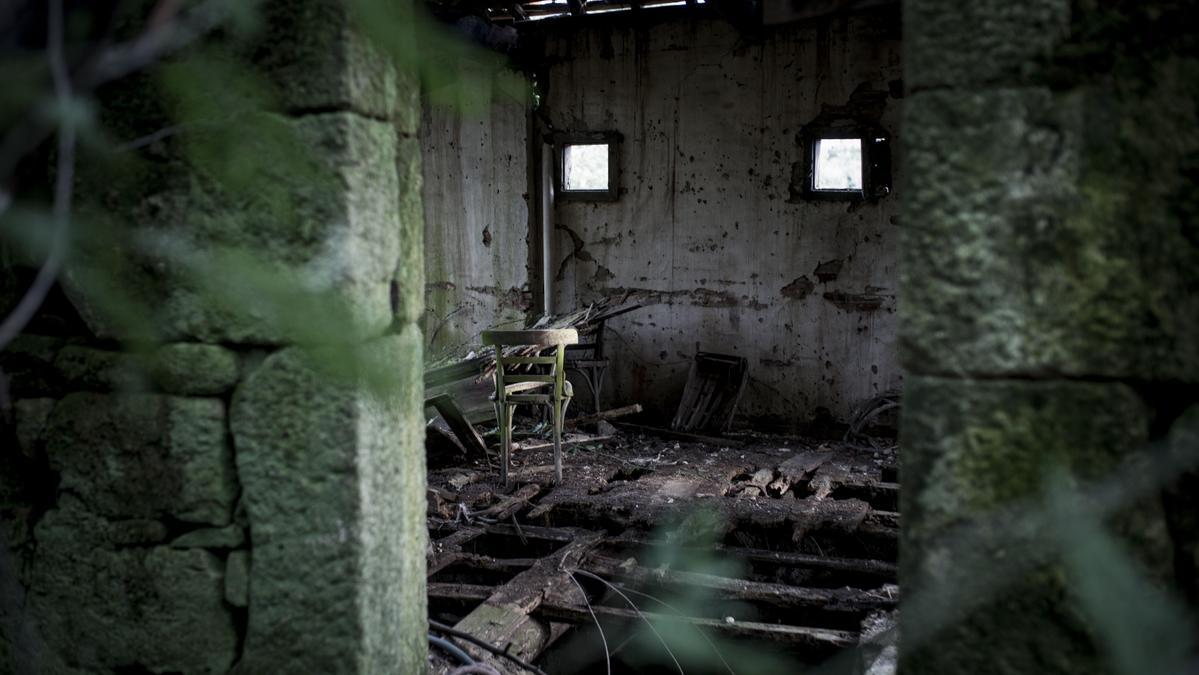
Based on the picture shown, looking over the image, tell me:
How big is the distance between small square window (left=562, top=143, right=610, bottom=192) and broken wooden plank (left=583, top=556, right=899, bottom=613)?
485cm

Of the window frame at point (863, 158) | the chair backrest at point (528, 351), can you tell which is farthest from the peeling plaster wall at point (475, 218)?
the window frame at point (863, 158)

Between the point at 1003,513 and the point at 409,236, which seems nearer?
the point at 1003,513

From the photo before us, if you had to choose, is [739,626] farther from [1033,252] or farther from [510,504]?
[1033,252]

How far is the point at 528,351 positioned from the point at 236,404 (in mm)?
4485

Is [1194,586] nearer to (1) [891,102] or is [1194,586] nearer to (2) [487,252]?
(1) [891,102]

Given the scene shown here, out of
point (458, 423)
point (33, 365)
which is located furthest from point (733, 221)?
point (33, 365)

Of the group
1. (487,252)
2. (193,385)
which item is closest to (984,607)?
(193,385)

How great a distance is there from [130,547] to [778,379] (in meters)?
6.53

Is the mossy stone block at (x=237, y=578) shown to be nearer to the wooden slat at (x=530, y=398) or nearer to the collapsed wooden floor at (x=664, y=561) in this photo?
the collapsed wooden floor at (x=664, y=561)

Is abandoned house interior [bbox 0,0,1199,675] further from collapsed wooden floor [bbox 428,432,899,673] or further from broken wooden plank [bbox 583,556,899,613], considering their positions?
broken wooden plank [bbox 583,556,899,613]

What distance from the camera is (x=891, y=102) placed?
7.11 meters

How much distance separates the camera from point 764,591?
3.60 m

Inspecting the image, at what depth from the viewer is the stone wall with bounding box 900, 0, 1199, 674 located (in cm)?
109

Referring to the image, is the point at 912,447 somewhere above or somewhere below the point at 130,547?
above
